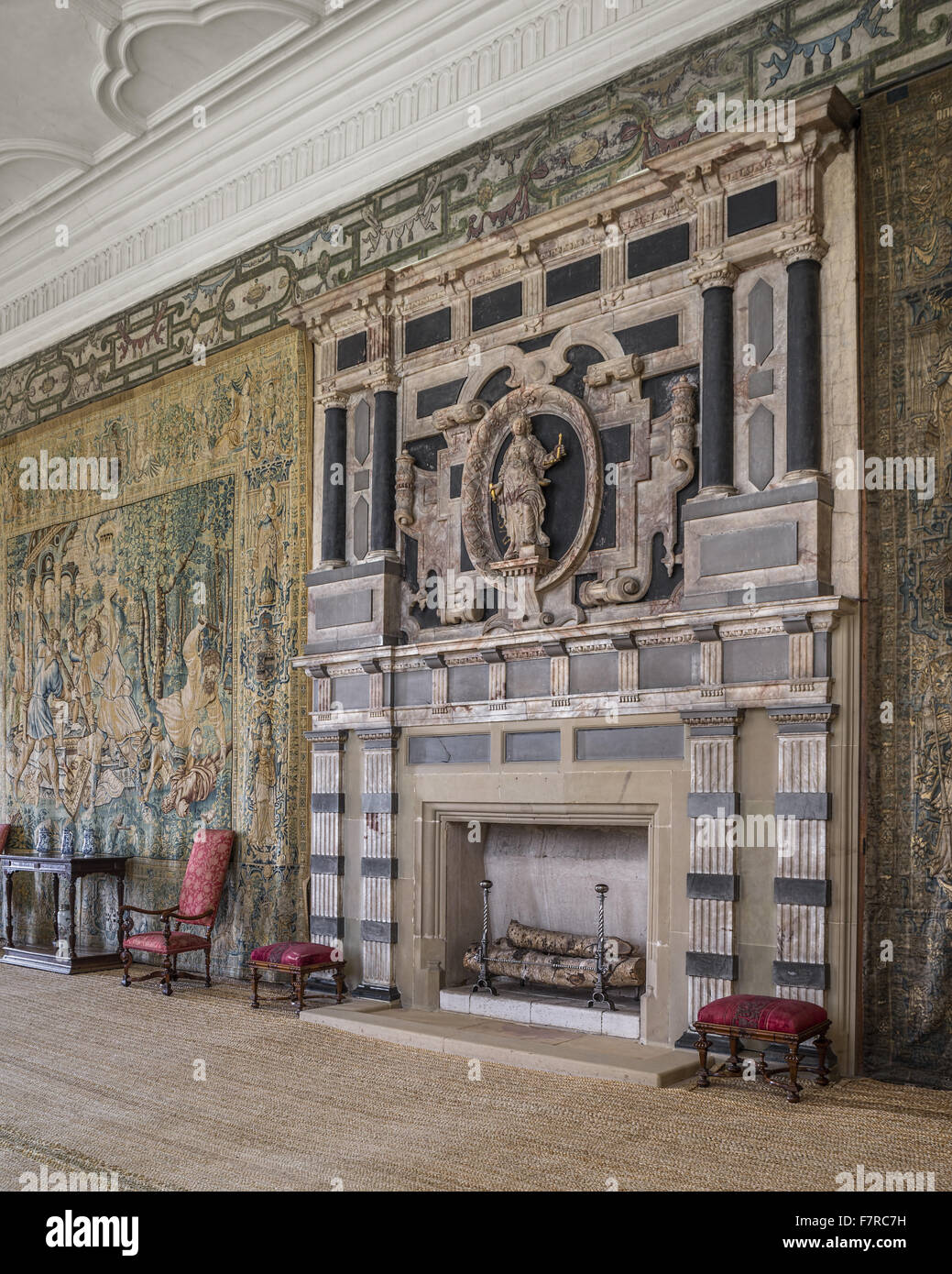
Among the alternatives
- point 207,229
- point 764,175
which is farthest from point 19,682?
point 764,175

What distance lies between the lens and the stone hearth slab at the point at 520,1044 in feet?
21.7

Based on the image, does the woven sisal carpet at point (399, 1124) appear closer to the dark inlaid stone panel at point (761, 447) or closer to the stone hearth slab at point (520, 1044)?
the stone hearth slab at point (520, 1044)

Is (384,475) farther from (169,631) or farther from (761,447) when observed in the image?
(169,631)

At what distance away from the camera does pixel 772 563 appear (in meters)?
6.96

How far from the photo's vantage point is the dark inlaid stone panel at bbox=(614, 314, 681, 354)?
306 inches

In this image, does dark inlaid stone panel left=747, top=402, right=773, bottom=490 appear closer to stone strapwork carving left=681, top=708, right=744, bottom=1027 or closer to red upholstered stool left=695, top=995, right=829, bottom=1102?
stone strapwork carving left=681, top=708, right=744, bottom=1027

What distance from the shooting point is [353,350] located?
9.62m

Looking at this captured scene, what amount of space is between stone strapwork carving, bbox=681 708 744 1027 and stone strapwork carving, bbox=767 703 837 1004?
0.29m

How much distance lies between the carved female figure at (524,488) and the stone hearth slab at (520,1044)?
10.4 ft

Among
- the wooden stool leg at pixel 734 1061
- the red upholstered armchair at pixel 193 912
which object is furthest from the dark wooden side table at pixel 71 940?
the wooden stool leg at pixel 734 1061

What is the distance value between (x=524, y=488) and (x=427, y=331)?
1.75m

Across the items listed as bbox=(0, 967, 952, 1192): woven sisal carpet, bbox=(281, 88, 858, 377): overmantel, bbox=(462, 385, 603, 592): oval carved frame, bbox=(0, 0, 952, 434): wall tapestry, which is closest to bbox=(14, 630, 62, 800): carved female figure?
Result: bbox=(0, 0, 952, 434): wall tapestry

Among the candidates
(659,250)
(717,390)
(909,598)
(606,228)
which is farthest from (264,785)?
(909,598)

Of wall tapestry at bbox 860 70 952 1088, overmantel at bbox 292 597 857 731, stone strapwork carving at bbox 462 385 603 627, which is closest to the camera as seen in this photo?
wall tapestry at bbox 860 70 952 1088
